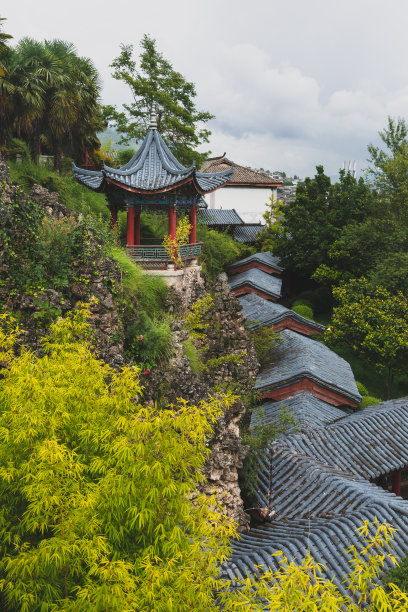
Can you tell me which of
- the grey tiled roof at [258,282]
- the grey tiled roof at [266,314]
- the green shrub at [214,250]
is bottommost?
the grey tiled roof at [266,314]

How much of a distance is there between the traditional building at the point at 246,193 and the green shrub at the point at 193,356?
3030 centimetres

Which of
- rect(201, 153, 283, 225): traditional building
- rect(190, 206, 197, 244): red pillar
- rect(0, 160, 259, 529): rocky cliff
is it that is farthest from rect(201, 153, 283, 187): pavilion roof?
rect(0, 160, 259, 529): rocky cliff

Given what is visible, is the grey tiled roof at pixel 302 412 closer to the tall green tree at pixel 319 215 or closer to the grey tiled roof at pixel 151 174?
the grey tiled roof at pixel 151 174

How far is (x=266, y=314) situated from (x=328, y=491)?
11.8 m

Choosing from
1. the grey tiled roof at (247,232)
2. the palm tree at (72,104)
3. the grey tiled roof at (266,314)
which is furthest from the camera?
the grey tiled roof at (247,232)

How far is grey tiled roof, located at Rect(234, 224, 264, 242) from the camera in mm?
35781

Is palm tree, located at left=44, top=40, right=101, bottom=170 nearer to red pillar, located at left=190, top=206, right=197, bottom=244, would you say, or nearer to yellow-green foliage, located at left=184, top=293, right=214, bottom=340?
red pillar, located at left=190, top=206, right=197, bottom=244

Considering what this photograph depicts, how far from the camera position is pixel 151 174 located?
1483 centimetres

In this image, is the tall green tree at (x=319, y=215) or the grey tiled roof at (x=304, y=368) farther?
the tall green tree at (x=319, y=215)

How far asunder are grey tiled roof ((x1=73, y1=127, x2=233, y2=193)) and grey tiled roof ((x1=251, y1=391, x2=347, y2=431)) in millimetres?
7603

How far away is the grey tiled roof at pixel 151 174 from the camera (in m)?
13.9

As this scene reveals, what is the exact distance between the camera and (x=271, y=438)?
34.4ft

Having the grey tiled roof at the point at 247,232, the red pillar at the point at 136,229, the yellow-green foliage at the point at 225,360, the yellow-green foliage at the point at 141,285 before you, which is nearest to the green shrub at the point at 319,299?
the grey tiled roof at the point at 247,232

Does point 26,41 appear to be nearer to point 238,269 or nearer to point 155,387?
point 238,269
